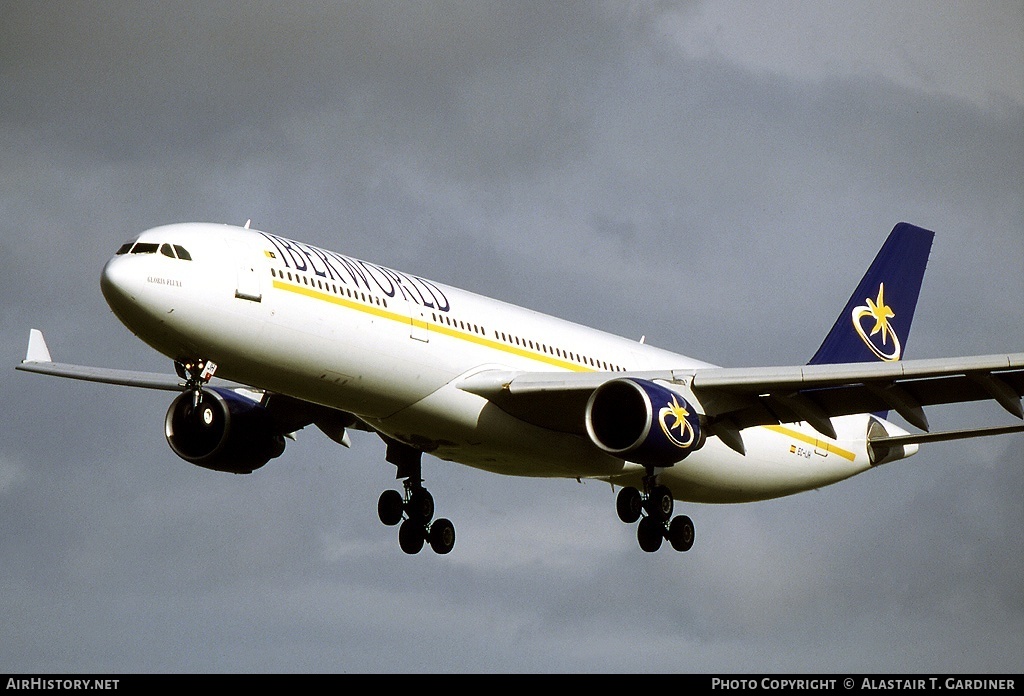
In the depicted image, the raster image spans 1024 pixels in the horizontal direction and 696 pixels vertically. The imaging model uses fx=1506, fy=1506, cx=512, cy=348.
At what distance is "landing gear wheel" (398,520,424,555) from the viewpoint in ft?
129

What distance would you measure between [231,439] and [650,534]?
35.6ft

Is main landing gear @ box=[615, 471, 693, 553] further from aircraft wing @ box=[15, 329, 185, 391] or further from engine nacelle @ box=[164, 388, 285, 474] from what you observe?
aircraft wing @ box=[15, 329, 185, 391]

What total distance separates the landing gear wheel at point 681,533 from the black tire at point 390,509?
7.06 meters

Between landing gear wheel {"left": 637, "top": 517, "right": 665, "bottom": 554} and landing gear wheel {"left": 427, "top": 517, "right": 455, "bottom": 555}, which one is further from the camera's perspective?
landing gear wheel {"left": 427, "top": 517, "right": 455, "bottom": 555}

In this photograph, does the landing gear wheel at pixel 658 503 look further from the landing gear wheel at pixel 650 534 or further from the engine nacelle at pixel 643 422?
the engine nacelle at pixel 643 422

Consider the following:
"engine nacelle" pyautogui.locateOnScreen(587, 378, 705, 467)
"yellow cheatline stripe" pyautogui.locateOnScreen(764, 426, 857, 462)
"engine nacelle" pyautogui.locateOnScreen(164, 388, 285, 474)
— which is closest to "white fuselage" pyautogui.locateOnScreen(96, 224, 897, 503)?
"engine nacelle" pyautogui.locateOnScreen(587, 378, 705, 467)

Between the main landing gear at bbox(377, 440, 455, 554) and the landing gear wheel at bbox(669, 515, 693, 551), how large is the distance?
5.79m

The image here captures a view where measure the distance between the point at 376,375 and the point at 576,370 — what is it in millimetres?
7430

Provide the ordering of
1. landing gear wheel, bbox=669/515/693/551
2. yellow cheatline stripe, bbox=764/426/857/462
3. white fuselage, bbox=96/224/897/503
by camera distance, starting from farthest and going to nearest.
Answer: yellow cheatline stripe, bbox=764/426/857/462, landing gear wheel, bbox=669/515/693/551, white fuselage, bbox=96/224/897/503

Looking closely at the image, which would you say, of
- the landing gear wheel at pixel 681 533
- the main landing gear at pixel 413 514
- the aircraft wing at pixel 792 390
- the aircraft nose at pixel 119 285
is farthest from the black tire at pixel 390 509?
the aircraft nose at pixel 119 285

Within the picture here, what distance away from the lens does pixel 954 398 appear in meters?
36.1

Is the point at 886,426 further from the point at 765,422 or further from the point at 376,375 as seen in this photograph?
the point at 376,375

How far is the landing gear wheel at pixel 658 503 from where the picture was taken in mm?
37875
